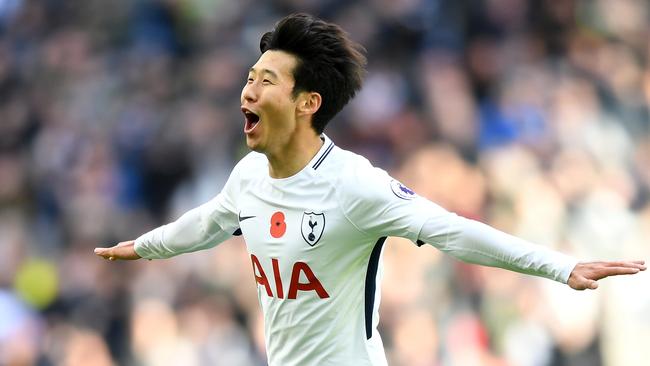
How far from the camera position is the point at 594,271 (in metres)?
4.80

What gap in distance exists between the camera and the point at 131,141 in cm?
1227

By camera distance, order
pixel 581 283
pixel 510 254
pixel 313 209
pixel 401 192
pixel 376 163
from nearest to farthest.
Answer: pixel 581 283, pixel 510 254, pixel 401 192, pixel 313 209, pixel 376 163

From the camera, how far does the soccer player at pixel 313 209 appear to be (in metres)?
5.30

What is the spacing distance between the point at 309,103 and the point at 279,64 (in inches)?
8.0

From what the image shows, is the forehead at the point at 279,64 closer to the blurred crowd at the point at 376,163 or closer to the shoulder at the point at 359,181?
the shoulder at the point at 359,181

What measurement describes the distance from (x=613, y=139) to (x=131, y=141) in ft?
14.4

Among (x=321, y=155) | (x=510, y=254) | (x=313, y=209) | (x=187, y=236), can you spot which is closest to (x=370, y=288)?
(x=313, y=209)

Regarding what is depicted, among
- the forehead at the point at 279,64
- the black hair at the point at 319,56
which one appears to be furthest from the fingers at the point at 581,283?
the forehead at the point at 279,64

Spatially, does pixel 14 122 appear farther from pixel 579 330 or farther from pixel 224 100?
pixel 579 330

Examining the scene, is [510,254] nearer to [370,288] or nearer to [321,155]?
[370,288]

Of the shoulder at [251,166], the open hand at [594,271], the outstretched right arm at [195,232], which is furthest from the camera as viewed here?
the outstretched right arm at [195,232]

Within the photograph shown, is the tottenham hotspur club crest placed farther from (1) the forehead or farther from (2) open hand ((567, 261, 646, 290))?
(2) open hand ((567, 261, 646, 290))

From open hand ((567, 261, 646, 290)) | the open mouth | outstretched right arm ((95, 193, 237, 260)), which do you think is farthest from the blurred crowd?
open hand ((567, 261, 646, 290))

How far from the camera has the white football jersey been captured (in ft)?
17.3
